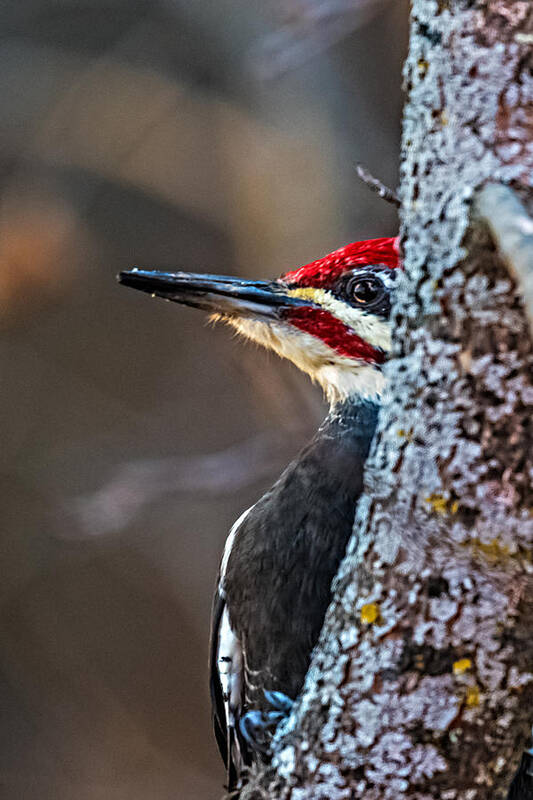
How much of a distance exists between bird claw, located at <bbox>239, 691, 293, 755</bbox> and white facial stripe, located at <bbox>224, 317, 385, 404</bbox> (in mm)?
572

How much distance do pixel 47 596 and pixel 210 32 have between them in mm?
2446

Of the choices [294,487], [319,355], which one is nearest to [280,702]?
[294,487]

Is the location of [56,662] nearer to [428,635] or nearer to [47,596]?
[47,596]

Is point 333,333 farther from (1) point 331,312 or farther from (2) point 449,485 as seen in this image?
(2) point 449,485

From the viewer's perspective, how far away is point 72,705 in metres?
4.43

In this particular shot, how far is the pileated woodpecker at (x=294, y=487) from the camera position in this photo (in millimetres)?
1757

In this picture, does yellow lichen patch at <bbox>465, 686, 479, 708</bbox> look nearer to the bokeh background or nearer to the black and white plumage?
the black and white plumage

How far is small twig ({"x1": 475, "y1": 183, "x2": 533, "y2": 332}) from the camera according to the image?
92 cm

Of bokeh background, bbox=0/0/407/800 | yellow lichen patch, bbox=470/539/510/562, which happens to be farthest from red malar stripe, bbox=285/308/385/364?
bokeh background, bbox=0/0/407/800

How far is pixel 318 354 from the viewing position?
1.99 metres

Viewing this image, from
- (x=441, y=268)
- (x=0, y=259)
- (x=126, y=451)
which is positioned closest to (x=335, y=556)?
(x=441, y=268)

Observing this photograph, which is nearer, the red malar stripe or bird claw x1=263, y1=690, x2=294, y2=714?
bird claw x1=263, y1=690, x2=294, y2=714

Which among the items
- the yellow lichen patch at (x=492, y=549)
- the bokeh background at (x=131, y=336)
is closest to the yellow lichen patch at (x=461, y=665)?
the yellow lichen patch at (x=492, y=549)

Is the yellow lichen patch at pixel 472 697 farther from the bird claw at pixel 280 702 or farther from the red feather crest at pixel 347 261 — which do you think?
the red feather crest at pixel 347 261
